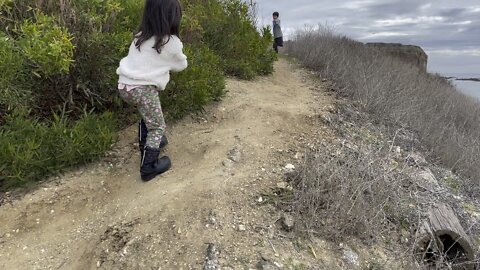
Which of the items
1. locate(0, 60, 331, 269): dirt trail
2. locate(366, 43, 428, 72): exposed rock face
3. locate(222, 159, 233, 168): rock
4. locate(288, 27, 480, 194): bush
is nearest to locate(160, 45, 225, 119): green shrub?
locate(0, 60, 331, 269): dirt trail

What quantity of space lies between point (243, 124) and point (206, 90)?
538mm

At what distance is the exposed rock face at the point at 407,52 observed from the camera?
1623 cm

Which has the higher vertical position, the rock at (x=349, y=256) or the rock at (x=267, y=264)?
the rock at (x=267, y=264)

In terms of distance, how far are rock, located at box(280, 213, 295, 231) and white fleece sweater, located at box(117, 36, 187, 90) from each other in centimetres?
137

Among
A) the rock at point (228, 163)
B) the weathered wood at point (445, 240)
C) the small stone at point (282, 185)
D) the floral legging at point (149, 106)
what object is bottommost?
the weathered wood at point (445, 240)

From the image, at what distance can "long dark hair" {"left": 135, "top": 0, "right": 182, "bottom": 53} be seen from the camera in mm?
3559

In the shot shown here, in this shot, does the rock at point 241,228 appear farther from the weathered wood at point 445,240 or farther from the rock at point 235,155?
the weathered wood at point 445,240

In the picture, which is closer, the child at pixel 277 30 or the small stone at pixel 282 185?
the small stone at pixel 282 185

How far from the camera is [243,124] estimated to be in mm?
4797

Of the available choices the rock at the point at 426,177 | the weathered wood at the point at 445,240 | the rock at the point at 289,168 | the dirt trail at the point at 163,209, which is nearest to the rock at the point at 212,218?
the dirt trail at the point at 163,209

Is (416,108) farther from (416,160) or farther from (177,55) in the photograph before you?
(177,55)

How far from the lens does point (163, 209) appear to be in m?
3.37

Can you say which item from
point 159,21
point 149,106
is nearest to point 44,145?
point 149,106

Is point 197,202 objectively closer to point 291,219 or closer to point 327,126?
point 291,219
